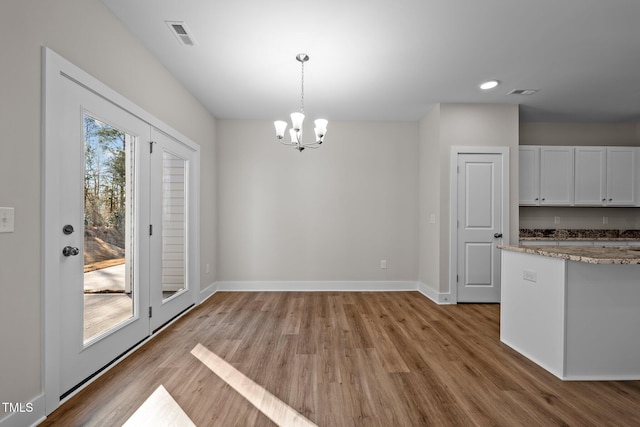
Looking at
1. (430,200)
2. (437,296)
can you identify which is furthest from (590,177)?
(437,296)

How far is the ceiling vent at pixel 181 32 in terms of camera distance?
246cm

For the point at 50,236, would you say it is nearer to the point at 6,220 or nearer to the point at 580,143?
the point at 6,220

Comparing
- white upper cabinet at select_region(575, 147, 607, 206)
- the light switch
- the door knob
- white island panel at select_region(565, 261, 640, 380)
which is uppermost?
white upper cabinet at select_region(575, 147, 607, 206)

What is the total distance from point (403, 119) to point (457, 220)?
6.04 ft

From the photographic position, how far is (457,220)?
13.7ft

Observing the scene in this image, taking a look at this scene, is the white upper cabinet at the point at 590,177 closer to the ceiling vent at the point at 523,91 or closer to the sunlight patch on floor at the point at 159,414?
the ceiling vent at the point at 523,91

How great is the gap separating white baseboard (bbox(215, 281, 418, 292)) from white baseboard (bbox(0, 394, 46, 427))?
3113 mm

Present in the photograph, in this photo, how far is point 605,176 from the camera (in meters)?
4.61

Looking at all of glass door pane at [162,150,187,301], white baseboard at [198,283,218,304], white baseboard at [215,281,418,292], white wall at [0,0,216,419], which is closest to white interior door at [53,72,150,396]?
white wall at [0,0,216,419]

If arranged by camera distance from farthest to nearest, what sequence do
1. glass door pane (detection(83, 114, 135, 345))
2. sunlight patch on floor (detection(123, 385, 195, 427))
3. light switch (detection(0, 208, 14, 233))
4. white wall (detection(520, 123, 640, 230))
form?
white wall (detection(520, 123, 640, 230)) < glass door pane (detection(83, 114, 135, 345)) < sunlight patch on floor (detection(123, 385, 195, 427)) < light switch (detection(0, 208, 14, 233))

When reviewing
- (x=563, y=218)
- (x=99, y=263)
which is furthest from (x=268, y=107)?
(x=563, y=218)

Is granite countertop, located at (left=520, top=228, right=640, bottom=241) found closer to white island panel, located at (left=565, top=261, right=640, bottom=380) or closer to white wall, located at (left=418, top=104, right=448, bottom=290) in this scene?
white wall, located at (left=418, top=104, right=448, bottom=290)

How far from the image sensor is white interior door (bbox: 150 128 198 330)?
299 cm

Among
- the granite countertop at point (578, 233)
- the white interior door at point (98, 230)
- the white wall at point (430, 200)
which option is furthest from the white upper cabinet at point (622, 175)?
the white interior door at point (98, 230)
